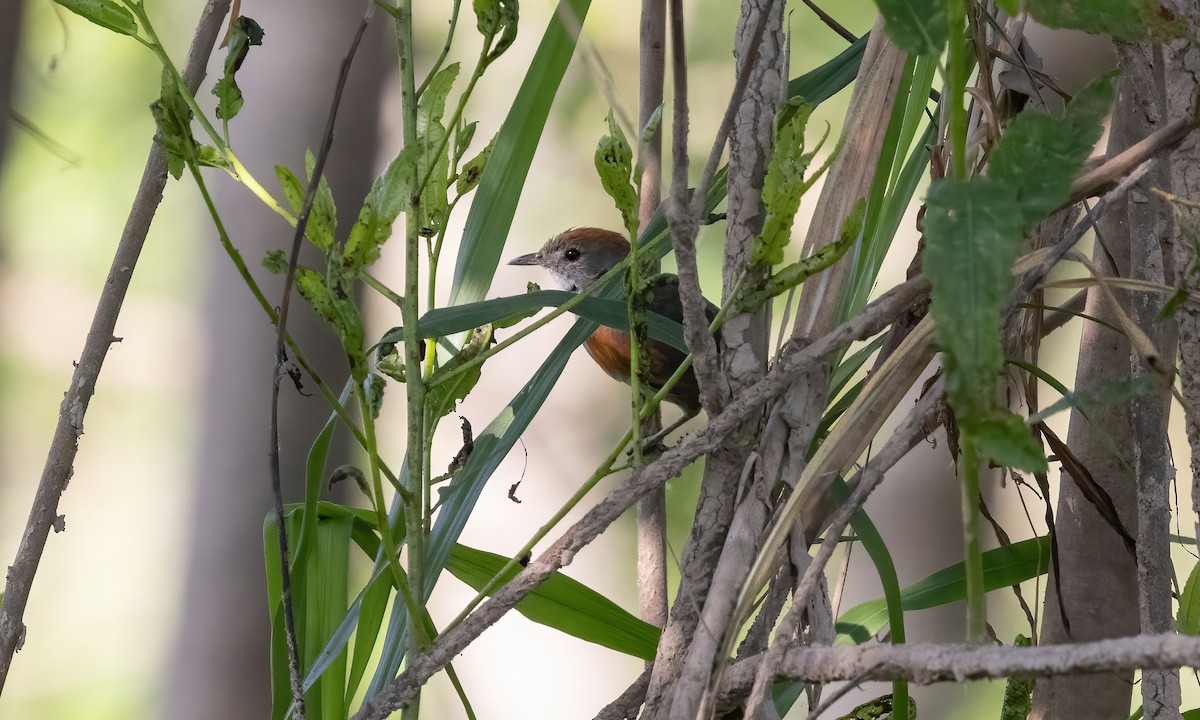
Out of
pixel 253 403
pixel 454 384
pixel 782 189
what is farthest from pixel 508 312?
pixel 253 403

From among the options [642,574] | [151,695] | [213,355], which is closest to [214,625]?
[213,355]

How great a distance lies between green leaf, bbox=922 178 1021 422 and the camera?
6.1 inches

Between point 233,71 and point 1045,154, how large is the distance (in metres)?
0.27

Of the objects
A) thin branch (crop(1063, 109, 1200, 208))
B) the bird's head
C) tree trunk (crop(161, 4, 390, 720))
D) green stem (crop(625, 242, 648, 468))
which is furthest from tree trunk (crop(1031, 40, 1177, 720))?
the bird's head

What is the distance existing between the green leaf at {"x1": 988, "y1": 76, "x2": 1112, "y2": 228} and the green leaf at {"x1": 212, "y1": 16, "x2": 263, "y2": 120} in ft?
0.81

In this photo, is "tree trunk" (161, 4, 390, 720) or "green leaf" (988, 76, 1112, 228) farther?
"tree trunk" (161, 4, 390, 720)

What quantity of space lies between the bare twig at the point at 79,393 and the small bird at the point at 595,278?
2.27 ft

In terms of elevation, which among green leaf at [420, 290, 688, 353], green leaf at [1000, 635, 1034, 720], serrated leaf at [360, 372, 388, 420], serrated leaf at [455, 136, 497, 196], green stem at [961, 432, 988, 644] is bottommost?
green leaf at [1000, 635, 1034, 720]

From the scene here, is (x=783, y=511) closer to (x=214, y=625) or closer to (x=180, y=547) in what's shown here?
(x=214, y=625)

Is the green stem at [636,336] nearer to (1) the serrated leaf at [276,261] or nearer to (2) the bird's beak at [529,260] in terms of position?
(1) the serrated leaf at [276,261]

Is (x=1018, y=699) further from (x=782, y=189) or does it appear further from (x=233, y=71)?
(x=233, y=71)

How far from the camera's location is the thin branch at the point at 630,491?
301mm

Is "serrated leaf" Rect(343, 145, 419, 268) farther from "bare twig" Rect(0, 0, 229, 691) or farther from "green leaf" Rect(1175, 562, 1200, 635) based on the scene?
"green leaf" Rect(1175, 562, 1200, 635)

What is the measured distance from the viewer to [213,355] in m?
1.04
